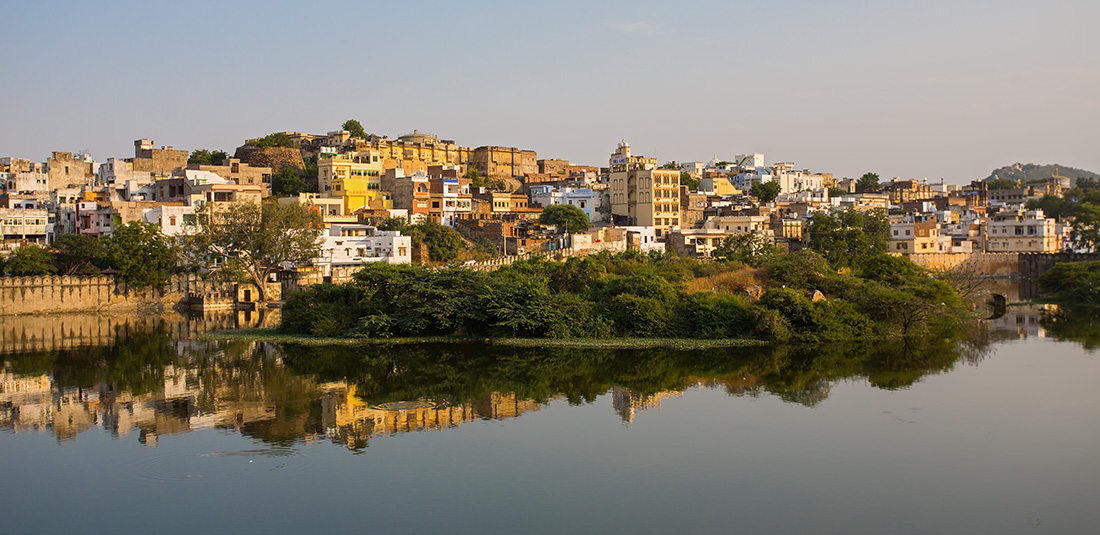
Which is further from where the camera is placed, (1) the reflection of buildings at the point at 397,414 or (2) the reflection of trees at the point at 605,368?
(2) the reflection of trees at the point at 605,368

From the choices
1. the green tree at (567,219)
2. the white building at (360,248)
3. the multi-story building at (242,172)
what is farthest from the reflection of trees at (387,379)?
the multi-story building at (242,172)

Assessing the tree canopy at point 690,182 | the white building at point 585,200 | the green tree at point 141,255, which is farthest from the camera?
the tree canopy at point 690,182

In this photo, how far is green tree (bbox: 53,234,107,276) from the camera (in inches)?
1287

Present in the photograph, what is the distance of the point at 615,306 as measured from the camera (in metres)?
22.0

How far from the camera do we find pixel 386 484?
10875 millimetres

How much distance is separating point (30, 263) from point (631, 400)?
80.4 feet

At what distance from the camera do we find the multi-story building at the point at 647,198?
145 ft

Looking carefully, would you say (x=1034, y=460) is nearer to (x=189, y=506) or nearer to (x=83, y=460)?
(x=189, y=506)

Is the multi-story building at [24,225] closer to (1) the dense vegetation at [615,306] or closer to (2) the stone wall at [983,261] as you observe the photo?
(1) the dense vegetation at [615,306]

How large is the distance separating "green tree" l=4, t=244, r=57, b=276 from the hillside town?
8.89ft

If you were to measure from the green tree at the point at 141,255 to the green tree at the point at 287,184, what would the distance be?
11170mm

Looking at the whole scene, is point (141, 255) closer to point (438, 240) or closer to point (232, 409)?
point (438, 240)

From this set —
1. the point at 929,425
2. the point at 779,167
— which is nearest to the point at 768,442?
the point at 929,425

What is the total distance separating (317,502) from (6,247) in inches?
1240
